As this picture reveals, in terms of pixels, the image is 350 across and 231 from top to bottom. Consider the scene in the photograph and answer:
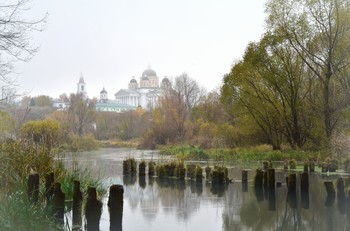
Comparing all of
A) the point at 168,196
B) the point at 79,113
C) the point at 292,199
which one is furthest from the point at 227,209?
the point at 79,113

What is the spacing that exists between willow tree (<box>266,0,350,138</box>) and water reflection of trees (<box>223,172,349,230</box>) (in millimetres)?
14109

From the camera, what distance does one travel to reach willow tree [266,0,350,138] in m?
30.6

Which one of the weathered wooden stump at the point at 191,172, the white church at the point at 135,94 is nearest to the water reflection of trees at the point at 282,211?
the weathered wooden stump at the point at 191,172

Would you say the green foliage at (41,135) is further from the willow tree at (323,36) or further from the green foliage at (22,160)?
the willow tree at (323,36)

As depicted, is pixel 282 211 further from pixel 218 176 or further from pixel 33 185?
pixel 33 185

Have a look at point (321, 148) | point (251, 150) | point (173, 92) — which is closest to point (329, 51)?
point (321, 148)

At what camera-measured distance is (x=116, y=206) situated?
1056cm

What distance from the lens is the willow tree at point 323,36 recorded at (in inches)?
1203

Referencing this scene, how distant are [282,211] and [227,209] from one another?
1529 millimetres

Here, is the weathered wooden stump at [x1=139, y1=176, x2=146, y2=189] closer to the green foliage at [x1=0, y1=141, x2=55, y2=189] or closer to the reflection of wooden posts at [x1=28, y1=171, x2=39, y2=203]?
the green foliage at [x1=0, y1=141, x2=55, y2=189]

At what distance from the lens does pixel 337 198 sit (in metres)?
15.3

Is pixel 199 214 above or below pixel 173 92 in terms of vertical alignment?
below

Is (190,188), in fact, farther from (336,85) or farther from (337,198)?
(336,85)

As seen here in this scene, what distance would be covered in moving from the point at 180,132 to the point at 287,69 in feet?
76.0
